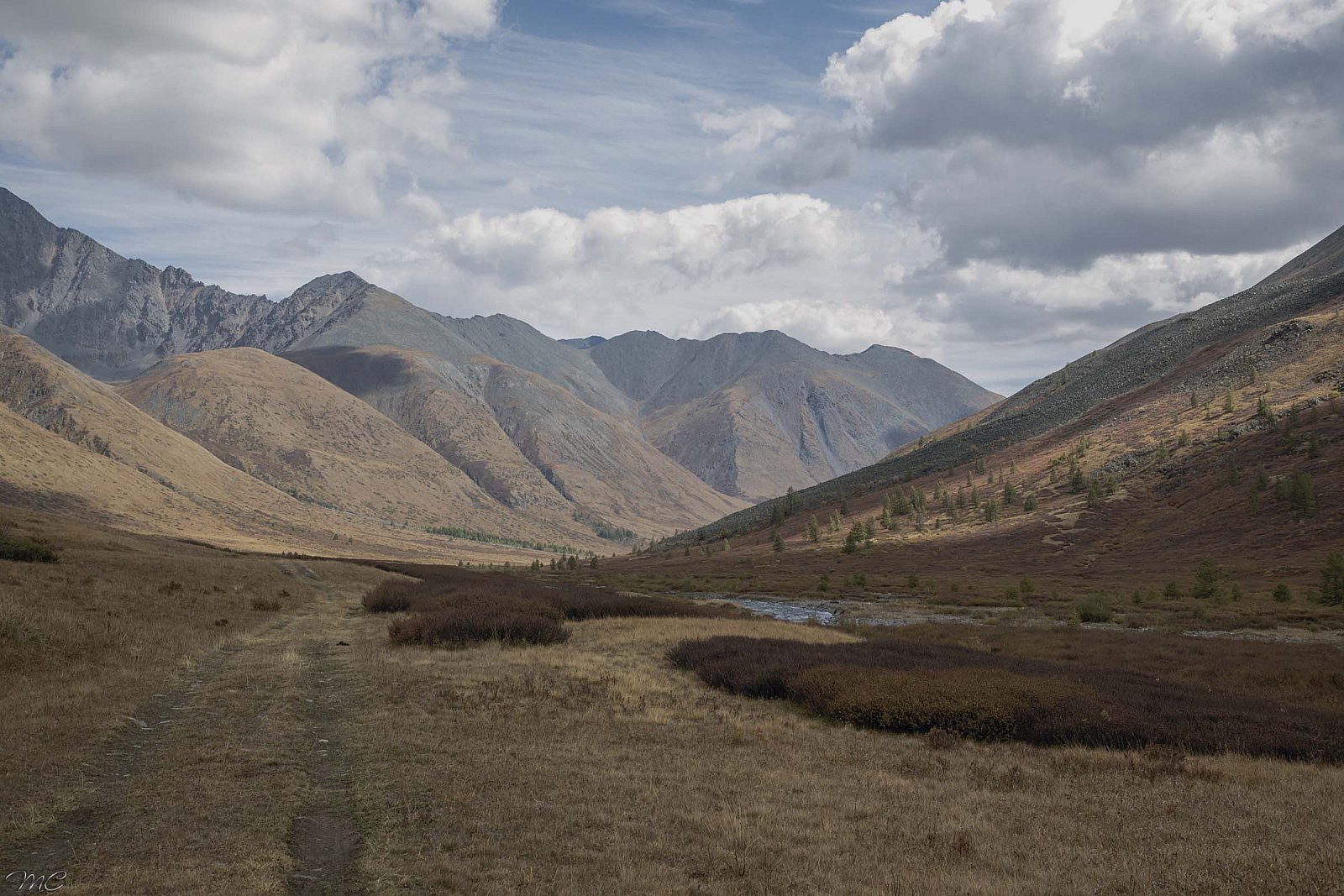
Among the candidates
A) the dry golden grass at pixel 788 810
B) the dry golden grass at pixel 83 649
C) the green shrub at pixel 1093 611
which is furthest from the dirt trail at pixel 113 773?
the green shrub at pixel 1093 611

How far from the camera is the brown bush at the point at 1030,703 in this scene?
673 inches

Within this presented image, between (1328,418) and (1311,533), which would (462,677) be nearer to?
(1311,533)

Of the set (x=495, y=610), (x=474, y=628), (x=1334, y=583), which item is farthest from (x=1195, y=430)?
(x=474, y=628)

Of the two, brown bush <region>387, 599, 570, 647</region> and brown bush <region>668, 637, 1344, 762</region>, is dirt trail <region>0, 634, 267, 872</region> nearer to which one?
brown bush <region>387, 599, 570, 647</region>

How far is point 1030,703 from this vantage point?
749 inches

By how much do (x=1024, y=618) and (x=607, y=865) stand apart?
5297 cm

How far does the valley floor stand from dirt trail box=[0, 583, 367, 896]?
0.18 feet

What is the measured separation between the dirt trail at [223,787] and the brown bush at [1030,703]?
38.4 feet

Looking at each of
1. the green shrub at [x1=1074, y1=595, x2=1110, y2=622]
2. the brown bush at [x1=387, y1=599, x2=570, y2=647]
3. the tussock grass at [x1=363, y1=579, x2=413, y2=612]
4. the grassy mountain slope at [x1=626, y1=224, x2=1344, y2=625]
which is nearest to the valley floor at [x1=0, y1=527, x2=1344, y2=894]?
the brown bush at [x1=387, y1=599, x2=570, y2=647]

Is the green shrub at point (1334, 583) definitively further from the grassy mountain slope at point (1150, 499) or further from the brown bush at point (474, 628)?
the brown bush at point (474, 628)

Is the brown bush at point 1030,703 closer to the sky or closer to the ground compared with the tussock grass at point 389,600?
closer to the sky

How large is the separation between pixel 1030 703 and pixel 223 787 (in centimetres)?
1717

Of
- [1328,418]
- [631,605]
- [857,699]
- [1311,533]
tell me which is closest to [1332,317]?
[1328,418]

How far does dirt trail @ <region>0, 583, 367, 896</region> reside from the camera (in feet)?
31.4
